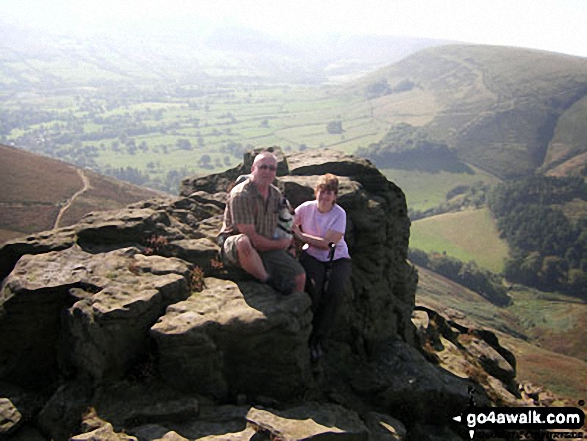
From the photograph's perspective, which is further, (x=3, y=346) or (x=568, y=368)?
(x=568, y=368)

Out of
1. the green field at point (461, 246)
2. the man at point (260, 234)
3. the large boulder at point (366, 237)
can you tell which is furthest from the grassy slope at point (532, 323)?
the man at point (260, 234)

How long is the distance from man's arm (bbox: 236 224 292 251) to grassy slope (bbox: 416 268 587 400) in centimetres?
5382

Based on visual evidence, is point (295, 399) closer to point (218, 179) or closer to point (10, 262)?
point (10, 262)

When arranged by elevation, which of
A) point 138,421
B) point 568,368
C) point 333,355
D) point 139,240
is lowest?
point 568,368

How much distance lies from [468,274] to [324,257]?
6348 inches

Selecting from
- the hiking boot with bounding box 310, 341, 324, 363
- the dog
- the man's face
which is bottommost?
the hiking boot with bounding box 310, 341, 324, 363

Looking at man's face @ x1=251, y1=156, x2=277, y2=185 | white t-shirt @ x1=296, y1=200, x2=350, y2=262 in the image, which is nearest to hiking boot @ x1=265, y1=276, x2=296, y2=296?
white t-shirt @ x1=296, y1=200, x2=350, y2=262

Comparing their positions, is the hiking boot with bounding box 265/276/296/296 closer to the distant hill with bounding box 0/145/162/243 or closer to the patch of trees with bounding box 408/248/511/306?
the distant hill with bounding box 0/145/162/243

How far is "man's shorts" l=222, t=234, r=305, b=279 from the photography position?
14344mm

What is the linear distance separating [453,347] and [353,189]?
10.8 meters

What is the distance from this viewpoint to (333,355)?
1722cm

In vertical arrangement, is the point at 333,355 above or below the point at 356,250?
below

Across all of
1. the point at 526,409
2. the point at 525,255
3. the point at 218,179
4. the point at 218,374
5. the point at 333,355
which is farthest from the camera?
the point at 525,255

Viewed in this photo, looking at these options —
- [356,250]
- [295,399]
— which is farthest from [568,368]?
[295,399]
